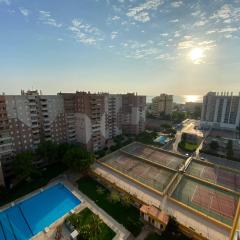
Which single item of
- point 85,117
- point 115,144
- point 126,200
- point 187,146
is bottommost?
point 126,200

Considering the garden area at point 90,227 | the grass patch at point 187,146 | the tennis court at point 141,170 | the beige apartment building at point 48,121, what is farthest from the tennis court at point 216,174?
the beige apartment building at point 48,121

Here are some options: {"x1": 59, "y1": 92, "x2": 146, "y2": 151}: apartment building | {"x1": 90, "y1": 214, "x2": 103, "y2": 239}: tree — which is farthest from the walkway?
{"x1": 59, "y1": 92, "x2": 146, "y2": 151}: apartment building

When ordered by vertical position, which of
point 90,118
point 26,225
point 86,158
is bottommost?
point 26,225

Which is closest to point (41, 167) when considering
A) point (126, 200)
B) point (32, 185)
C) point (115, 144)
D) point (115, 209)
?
point (32, 185)

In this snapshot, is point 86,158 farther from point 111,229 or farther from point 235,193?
point 235,193

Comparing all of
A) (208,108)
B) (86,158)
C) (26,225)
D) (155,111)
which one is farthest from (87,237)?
(155,111)

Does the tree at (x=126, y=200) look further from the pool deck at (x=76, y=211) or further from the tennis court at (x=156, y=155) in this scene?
the tennis court at (x=156, y=155)

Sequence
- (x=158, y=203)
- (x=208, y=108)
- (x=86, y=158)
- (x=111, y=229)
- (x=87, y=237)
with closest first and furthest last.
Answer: (x=87, y=237) → (x=111, y=229) → (x=158, y=203) → (x=86, y=158) → (x=208, y=108)

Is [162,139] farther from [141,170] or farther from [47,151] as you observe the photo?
[47,151]
